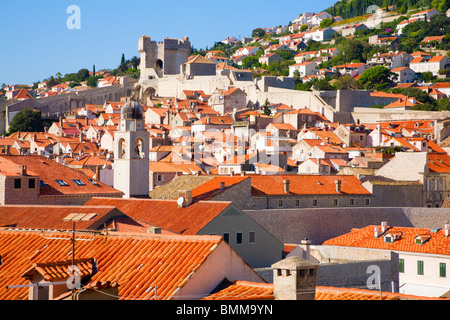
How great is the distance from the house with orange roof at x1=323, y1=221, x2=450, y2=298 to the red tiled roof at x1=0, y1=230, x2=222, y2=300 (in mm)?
14688

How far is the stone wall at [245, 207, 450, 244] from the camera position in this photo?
2750cm

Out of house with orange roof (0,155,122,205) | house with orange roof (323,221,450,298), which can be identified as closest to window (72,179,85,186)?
house with orange roof (0,155,122,205)

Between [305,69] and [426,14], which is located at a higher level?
[426,14]

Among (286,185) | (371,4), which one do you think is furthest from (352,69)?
(286,185)

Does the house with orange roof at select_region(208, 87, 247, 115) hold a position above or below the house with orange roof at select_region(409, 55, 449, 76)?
below

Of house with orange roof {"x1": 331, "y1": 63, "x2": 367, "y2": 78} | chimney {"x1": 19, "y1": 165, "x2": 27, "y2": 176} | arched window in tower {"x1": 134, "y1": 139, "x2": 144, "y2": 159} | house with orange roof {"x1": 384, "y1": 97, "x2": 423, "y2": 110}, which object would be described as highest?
house with orange roof {"x1": 331, "y1": 63, "x2": 367, "y2": 78}

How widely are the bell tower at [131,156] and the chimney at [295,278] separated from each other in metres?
20.7

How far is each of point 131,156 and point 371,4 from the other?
447 feet

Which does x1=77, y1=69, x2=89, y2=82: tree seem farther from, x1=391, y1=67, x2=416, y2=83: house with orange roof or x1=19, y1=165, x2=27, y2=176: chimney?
x1=19, y1=165, x2=27, y2=176: chimney

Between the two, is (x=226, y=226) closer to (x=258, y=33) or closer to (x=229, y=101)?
(x=229, y=101)

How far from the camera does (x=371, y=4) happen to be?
15662 centimetres

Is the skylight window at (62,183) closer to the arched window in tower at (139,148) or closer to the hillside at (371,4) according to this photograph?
the arched window in tower at (139,148)

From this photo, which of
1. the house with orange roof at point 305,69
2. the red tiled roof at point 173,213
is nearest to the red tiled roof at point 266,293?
the red tiled roof at point 173,213

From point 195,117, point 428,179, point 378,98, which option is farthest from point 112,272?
point 378,98
